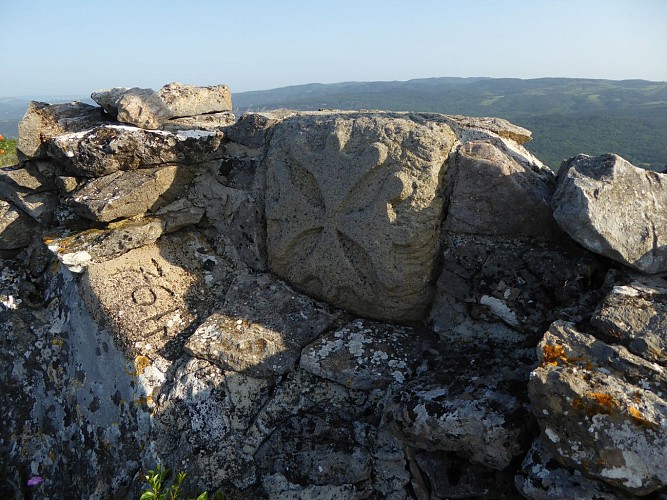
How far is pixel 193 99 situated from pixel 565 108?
12893cm

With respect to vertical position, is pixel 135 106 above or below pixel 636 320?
above

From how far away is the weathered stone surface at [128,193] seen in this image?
4668mm

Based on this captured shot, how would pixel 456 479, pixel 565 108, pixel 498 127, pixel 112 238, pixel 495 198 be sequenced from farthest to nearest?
pixel 565 108
pixel 112 238
pixel 498 127
pixel 495 198
pixel 456 479

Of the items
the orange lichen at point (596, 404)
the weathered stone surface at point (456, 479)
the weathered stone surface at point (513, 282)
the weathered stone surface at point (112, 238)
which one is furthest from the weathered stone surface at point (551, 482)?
the weathered stone surface at point (112, 238)

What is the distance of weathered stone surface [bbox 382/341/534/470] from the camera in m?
2.96

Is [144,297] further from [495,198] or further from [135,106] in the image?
[495,198]

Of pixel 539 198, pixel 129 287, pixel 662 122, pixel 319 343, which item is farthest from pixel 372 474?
pixel 662 122

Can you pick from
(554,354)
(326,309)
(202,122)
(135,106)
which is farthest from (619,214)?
(135,106)

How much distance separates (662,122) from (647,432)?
85868mm

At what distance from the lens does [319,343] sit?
4086 mm

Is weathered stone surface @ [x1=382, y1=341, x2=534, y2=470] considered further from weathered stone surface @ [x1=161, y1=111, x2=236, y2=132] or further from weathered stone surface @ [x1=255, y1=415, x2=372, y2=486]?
weathered stone surface @ [x1=161, y1=111, x2=236, y2=132]

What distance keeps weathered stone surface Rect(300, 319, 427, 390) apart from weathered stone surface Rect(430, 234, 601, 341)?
13.7 inches

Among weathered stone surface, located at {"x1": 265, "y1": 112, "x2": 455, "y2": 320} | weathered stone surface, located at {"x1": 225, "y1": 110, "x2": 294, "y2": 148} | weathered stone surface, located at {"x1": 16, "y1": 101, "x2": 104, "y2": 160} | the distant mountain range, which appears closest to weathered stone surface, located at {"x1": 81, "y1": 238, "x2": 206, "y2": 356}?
weathered stone surface, located at {"x1": 265, "y1": 112, "x2": 455, "y2": 320}

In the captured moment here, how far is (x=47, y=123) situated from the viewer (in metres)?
5.27
